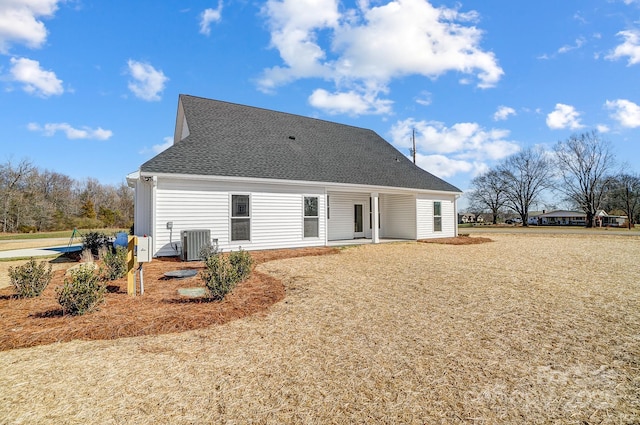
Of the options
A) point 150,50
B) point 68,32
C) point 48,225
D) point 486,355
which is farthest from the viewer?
point 48,225

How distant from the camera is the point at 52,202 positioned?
35.0m

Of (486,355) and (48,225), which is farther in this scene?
(48,225)

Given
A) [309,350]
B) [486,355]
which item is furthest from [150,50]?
[486,355]

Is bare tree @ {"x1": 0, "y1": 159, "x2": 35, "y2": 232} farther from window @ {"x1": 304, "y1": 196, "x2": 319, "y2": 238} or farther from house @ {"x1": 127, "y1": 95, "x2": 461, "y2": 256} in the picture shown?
window @ {"x1": 304, "y1": 196, "x2": 319, "y2": 238}

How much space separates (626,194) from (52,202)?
269 feet

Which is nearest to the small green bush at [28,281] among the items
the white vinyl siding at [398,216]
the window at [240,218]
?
the window at [240,218]

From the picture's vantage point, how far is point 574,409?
252 centimetres

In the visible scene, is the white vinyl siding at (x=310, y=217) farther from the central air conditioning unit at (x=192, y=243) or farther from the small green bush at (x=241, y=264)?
the small green bush at (x=241, y=264)

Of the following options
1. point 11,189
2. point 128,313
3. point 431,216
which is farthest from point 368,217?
point 11,189

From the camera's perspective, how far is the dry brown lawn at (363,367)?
8.15ft

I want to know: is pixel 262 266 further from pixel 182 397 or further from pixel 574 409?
pixel 574 409

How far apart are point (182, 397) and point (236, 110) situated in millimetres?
15340

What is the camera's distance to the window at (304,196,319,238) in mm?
13609

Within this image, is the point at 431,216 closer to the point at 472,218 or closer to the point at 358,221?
the point at 358,221
